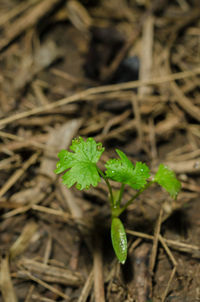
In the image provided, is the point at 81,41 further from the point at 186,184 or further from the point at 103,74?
the point at 186,184

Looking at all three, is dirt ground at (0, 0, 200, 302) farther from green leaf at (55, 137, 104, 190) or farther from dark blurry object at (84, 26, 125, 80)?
green leaf at (55, 137, 104, 190)

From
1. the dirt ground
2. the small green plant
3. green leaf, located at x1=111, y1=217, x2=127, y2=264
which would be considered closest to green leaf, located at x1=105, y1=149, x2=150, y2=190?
the small green plant

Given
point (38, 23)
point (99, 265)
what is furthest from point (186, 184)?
point (38, 23)

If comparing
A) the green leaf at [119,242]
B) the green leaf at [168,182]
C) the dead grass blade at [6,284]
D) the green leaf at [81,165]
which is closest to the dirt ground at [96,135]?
the dead grass blade at [6,284]

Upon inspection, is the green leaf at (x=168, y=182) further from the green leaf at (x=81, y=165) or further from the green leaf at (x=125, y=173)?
the green leaf at (x=81, y=165)

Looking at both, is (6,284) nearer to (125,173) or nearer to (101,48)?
(125,173)

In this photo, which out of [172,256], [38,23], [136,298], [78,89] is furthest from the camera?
[38,23]
